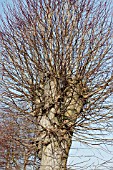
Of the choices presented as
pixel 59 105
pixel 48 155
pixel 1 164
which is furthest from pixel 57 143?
pixel 1 164

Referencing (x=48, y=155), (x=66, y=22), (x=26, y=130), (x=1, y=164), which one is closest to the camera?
(x=48, y=155)

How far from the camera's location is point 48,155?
5902 millimetres

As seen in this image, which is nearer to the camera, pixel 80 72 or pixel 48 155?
pixel 48 155

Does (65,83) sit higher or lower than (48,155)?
higher

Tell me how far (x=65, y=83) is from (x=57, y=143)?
1.32 metres

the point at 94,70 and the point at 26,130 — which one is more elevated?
the point at 94,70

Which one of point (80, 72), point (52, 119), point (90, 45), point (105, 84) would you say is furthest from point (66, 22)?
point (52, 119)

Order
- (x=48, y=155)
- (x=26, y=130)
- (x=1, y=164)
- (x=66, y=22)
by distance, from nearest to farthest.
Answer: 1. (x=48, y=155)
2. (x=26, y=130)
3. (x=66, y=22)
4. (x=1, y=164)

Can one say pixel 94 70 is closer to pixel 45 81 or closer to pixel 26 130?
pixel 45 81

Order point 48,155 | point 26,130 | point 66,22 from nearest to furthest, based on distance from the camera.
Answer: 1. point 48,155
2. point 26,130
3. point 66,22

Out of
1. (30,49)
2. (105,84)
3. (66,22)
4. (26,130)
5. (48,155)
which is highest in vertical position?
(66,22)

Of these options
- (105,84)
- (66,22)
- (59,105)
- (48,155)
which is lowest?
(48,155)

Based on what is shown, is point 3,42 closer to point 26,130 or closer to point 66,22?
point 66,22

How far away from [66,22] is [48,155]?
10.4 feet
